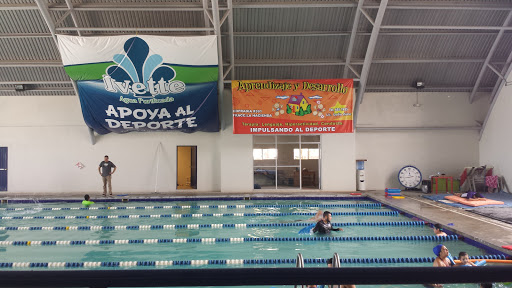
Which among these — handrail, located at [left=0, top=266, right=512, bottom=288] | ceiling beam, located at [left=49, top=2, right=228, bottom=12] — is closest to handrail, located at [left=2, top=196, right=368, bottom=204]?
ceiling beam, located at [left=49, top=2, right=228, bottom=12]

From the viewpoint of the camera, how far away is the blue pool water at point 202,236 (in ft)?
22.2

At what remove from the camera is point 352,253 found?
703cm

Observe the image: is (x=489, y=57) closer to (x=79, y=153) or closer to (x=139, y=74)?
(x=139, y=74)

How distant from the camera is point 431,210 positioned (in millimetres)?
10289

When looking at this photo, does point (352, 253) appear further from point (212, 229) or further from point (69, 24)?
point (69, 24)

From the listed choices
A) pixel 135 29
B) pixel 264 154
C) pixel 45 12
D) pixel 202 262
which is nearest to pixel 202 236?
pixel 202 262

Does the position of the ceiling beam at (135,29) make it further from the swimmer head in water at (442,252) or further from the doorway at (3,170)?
the swimmer head in water at (442,252)

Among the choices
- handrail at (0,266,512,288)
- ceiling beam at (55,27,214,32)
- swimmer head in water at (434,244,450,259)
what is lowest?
swimmer head in water at (434,244,450,259)

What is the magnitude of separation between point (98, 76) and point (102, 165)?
11.6 ft

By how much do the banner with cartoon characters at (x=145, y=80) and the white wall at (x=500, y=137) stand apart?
10907 mm

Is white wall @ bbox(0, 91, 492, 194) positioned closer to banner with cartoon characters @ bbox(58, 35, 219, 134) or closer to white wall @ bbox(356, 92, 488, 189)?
white wall @ bbox(356, 92, 488, 189)

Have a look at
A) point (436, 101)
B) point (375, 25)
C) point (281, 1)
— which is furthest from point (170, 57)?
point (436, 101)

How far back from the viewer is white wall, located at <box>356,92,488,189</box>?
1567cm

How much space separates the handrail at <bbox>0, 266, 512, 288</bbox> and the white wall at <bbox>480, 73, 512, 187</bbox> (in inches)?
599
